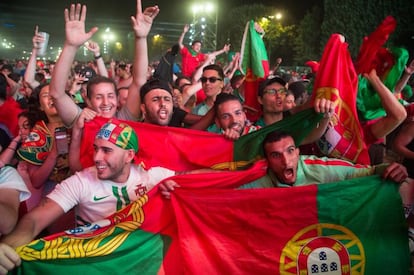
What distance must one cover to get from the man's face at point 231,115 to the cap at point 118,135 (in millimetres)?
1202

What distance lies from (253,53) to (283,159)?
3.02m


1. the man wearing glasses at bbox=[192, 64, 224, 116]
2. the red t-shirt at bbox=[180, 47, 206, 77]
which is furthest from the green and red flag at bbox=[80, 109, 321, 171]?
the red t-shirt at bbox=[180, 47, 206, 77]

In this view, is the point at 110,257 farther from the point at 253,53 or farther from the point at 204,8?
the point at 204,8

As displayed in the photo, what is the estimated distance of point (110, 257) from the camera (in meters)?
2.89

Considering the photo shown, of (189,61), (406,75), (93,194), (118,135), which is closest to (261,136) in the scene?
(118,135)

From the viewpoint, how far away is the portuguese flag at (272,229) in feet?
10.2

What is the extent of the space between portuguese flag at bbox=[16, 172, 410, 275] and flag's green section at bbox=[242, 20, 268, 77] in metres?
3.18

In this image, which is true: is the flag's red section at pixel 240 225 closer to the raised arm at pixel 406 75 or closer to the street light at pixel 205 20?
the raised arm at pixel 406 75

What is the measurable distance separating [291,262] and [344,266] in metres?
0.39

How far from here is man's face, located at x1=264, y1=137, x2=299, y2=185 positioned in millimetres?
3617

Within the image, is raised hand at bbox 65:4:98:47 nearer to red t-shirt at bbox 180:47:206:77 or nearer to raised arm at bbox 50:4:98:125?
raised arm at bbox 50:4:98:125

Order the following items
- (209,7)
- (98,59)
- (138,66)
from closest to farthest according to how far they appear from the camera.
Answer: (138,66) → (98,59) → (209,7)

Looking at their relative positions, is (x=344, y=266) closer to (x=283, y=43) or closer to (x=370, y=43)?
(x=370, y=43)

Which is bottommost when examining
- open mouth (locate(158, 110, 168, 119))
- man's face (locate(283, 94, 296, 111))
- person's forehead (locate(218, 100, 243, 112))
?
open mouth (locate(158, 110, 168, 119))
